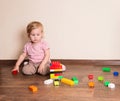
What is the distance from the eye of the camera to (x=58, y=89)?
58.4 inches

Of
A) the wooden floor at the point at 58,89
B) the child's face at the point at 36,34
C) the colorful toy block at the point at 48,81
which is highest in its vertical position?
the child's face at the point at 36,34

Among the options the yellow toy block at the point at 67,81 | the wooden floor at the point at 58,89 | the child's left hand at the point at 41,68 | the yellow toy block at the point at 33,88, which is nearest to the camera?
the wooden floor at the point at 58,89

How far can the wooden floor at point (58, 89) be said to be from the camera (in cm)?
134

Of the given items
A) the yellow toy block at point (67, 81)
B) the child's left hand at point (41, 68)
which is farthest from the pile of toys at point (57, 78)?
the child's left hand at point (41, 68)

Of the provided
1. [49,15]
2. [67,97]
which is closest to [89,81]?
[67,97]

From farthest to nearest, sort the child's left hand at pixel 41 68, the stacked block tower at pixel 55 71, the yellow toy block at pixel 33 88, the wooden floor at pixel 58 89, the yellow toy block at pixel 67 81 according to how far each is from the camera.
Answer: the child's left hand at pixel 41 68
the stacked block tower at pixel 55 71
the yellow toy block at pixel 67 81
the yellow toy block at pixel 33 88
the wooden floor at pixel 58 89

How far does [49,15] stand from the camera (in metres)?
2.04

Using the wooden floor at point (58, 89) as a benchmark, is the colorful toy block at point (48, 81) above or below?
above

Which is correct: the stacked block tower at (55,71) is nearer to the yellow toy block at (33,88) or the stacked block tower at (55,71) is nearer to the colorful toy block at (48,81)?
the colorful toy block at (48,81)

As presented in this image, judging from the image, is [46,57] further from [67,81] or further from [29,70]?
[67,81]

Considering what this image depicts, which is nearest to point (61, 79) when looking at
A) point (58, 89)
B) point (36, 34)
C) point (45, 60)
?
point (58, 89)

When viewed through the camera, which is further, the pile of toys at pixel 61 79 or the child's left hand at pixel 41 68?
the child's left hand at pixel 41 68

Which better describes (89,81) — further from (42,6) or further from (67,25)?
(42,6)

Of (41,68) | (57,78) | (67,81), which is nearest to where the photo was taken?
(67,81)
